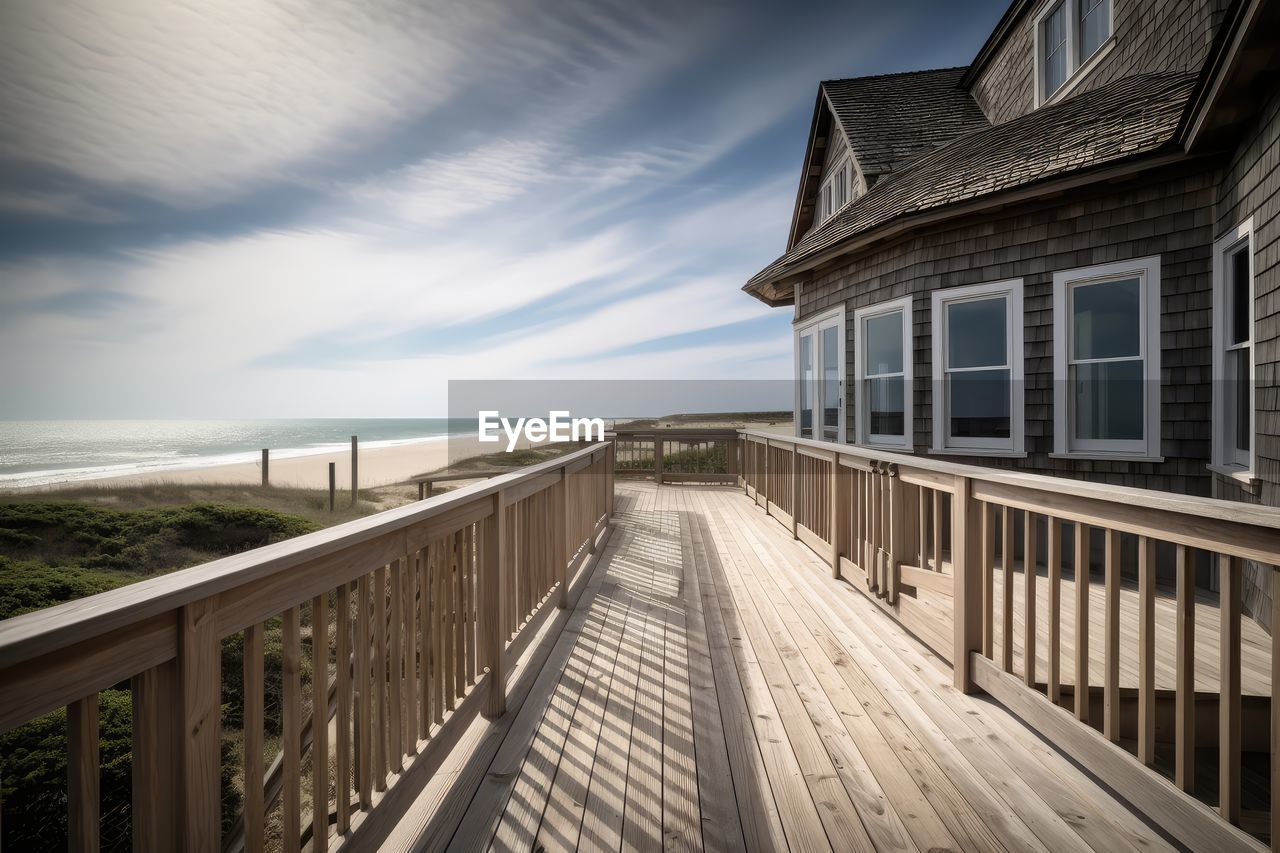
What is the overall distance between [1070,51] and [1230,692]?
7.95m

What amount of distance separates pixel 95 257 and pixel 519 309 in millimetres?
24575

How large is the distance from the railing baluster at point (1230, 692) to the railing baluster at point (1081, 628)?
435mm

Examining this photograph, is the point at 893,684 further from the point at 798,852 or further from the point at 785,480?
the point at 785,480

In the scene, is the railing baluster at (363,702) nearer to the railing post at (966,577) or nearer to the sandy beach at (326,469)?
the railing post at (966,577)

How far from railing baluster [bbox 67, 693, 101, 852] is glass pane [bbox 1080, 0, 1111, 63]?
29.8 feet

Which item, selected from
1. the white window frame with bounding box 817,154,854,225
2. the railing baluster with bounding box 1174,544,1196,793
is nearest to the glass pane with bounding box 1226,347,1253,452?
the railing baluster with bounding box 1174,544,1196,793

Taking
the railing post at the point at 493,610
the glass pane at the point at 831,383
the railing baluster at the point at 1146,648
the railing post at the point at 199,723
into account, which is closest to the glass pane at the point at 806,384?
the glass pane at the point at 831,383

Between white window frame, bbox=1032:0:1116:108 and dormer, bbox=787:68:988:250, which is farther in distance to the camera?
dormer, bbox=787:68:988:250

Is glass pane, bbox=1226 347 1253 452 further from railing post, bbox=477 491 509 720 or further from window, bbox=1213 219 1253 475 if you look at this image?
railing post, bbox=477 491 509 720

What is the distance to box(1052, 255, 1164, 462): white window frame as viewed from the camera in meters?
4.41

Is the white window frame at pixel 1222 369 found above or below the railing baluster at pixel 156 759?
above

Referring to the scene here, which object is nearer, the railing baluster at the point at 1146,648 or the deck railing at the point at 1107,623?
the deck railing at the point at 1107,623

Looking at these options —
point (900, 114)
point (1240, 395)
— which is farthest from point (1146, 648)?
point (900, 114)

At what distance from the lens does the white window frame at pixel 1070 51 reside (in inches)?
233
